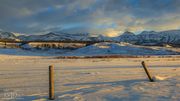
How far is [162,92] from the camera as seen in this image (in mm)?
12617

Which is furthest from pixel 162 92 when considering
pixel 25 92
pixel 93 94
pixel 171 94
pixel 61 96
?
pixel 25 92

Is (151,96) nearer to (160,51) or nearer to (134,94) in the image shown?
(134,94)

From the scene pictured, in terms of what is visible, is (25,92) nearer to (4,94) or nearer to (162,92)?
(4,94)

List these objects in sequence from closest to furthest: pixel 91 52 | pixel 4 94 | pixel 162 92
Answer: pixel 162 92, pixel 4 94, pixel 91 52

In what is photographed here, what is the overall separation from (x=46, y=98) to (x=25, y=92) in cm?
208

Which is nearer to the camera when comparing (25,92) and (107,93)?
(107,93)

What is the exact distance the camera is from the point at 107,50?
11025 cm

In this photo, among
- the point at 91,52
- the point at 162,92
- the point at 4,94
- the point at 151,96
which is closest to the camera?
the point at 151,96

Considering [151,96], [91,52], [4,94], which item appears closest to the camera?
[151,96]

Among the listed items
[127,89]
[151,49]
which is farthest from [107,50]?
[127,89]

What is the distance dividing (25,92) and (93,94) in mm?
3494

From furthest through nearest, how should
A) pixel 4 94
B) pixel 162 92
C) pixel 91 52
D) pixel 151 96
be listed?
pixel 91 52
pixel 4 94
pixel 162 92
pixel 151 96

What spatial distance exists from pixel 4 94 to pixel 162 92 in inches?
282

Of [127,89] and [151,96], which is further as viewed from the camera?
[127,89]
